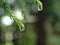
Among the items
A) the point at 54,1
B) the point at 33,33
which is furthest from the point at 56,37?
the point at 54,1

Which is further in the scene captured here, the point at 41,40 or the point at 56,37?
the point at 56,37

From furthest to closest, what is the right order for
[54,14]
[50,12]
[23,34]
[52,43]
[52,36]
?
[52,36] → [52,43] → [23,34] → [50,12] → [54,14]

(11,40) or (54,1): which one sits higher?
(54,1)

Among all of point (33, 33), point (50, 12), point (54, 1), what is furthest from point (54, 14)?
point (33, 33)

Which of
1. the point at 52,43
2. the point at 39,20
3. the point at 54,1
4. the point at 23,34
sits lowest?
the point at 52,43

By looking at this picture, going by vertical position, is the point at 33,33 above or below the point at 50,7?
below

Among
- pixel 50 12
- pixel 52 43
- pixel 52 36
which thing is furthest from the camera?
pixel 52 36

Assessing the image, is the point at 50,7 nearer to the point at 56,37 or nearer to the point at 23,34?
the point at 23,34

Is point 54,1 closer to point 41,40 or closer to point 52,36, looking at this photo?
point 41,40

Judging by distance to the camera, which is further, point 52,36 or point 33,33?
point 52,36
